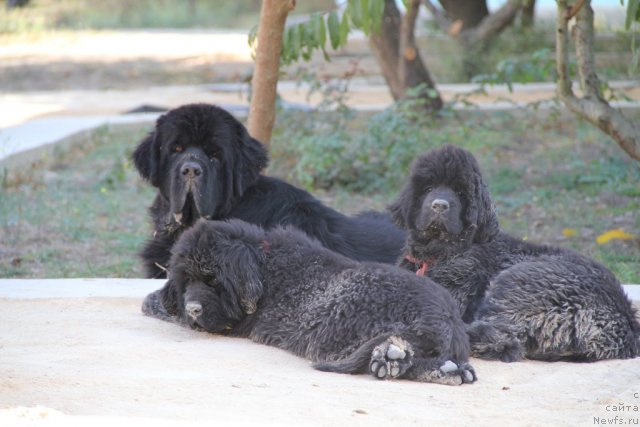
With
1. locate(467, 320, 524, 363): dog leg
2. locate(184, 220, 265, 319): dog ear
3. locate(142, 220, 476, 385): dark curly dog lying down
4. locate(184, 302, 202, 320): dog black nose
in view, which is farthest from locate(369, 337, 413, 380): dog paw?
locate(184, 302, 202, 320): dog black nose

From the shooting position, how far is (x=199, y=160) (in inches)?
294

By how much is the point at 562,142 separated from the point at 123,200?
7482 millimetres

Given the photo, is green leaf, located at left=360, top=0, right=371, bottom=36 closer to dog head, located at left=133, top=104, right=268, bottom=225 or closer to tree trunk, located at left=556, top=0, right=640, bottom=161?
dog head, located at left=133, top=104, right=268, bottom=225

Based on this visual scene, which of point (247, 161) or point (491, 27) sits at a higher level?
point (491, 27)

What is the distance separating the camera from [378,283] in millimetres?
5789

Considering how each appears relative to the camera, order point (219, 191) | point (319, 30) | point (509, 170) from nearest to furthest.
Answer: point (219, 191), point (319, 30), point (509, 170)

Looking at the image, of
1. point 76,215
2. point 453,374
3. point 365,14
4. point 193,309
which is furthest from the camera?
point 76,215

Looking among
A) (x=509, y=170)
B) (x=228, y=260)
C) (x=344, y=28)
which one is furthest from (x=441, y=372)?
(x=509, y=170)

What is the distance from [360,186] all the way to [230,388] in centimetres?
928

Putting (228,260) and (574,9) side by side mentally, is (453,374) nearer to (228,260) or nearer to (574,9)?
(228,260)

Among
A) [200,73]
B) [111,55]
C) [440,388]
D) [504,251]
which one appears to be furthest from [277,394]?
[111,55]

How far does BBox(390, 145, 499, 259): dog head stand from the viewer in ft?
20.4

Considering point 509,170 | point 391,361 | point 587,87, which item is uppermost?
point 587,87

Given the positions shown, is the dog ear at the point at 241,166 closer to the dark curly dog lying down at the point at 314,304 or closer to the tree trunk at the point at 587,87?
the dark curly dog lying down at the point at 314,304
